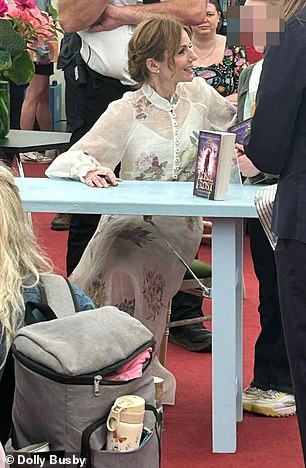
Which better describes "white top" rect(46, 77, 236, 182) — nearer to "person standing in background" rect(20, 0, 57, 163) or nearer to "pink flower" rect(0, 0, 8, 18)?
"pink flower" rect(0, 0, 8, 18)

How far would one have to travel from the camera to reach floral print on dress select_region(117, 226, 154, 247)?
11.1 ft

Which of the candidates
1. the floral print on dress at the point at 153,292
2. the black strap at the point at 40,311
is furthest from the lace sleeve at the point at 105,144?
the black strap at the point at 40,311

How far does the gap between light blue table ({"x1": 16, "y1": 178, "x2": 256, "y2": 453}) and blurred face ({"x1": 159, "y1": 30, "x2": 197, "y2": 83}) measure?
0.50 meters

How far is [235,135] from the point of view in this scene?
→ 10.2 feet

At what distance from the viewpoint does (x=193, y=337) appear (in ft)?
13.8

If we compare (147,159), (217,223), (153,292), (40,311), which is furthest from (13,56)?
(40,311)

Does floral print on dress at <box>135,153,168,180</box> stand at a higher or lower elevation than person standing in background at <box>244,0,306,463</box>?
lower

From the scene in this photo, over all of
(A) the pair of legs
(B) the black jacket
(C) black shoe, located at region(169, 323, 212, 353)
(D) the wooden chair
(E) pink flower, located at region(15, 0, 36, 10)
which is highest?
(B) the black jacket

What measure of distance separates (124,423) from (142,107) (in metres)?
1.87

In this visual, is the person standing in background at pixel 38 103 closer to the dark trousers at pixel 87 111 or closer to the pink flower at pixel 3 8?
the dark trousers at pixel 87 111

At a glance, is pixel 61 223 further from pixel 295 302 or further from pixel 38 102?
pixel 295 302

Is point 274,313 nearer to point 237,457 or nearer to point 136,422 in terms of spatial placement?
point 237,457

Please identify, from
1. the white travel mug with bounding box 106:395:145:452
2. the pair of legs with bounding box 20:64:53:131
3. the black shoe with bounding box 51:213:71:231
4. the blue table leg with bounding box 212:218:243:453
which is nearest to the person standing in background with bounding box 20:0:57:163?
the pair of legs with bounding box 20:64:53:131

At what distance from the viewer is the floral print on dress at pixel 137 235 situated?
133 inches
